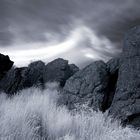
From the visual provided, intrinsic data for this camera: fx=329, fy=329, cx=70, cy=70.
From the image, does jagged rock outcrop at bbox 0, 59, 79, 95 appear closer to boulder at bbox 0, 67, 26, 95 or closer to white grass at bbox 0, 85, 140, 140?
boulder at bbox 0, 67, 26, 95

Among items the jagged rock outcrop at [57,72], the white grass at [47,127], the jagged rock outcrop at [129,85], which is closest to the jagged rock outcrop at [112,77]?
the jagged rock outcrop at [129,85]

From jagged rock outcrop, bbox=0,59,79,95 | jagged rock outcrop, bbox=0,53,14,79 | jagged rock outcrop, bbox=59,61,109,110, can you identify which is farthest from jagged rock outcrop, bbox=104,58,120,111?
jagged rock outcrop, bbox=0,53,14,79

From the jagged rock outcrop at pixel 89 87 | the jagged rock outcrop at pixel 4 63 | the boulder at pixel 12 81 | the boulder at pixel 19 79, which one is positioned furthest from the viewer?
the jagged rock outcrop at pixel 4 63

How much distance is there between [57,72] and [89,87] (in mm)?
4621

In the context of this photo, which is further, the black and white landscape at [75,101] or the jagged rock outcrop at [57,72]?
the jagged rock outcrop at [57,72]

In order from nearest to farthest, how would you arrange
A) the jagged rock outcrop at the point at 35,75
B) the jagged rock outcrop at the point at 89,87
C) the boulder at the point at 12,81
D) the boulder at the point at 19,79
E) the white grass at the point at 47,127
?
1. the white grass at the point at 47,127
2. the jagged rock outcrop at the point at 89,87
3. the boulder at the point at 12,81
4. the boulder at the point at 19,79
5. the jagged rock outcrop at the point at 35,75

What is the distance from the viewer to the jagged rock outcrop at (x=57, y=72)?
16.7 metres

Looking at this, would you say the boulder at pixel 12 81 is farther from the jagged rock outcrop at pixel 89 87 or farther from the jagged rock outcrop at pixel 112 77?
the jagged rock outcrop at pixel 112 77

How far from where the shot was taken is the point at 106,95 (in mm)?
12594

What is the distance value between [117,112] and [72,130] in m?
3.37

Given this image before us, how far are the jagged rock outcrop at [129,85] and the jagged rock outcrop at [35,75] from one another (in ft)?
15.1

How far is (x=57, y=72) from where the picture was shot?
1711 centimetres

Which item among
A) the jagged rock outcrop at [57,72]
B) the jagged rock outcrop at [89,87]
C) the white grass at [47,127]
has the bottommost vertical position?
the white grass at [47,127]

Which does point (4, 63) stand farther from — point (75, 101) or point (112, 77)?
point (112, 77)
